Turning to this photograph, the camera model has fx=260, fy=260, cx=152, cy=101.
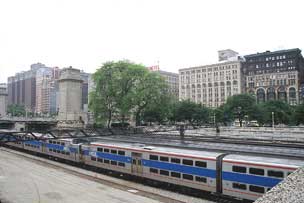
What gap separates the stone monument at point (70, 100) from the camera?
67750 millimetres

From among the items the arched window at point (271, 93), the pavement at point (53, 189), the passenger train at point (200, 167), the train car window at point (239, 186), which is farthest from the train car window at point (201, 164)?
the arched window at point (271, 93)

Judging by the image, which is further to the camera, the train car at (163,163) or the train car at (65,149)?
the train car at (65,149)

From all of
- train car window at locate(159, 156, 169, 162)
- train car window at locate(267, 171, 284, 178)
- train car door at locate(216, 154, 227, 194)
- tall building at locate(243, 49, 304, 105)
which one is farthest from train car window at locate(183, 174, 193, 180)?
tall building at locate(243, 49, 304, 105)

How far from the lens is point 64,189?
884 inches

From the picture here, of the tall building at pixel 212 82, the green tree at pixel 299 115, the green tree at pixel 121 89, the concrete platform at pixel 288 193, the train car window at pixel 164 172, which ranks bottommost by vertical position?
the train car window at pixel 164 172

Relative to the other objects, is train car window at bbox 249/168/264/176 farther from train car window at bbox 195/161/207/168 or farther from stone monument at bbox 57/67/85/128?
stone monument at bbox 57/67/85/128

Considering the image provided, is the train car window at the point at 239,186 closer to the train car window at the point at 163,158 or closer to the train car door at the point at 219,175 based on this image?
the train car door at the point at 219,175

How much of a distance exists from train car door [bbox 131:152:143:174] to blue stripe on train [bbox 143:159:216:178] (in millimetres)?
635

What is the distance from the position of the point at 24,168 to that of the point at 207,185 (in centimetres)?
2389

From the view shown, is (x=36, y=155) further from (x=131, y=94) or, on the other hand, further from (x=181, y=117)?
(x=181, y=117)

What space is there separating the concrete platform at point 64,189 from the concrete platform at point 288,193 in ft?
31.2

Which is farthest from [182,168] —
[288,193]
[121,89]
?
[121,89]

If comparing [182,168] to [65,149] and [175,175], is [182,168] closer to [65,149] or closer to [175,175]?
[175,175]

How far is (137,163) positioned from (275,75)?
13791 centimetres
